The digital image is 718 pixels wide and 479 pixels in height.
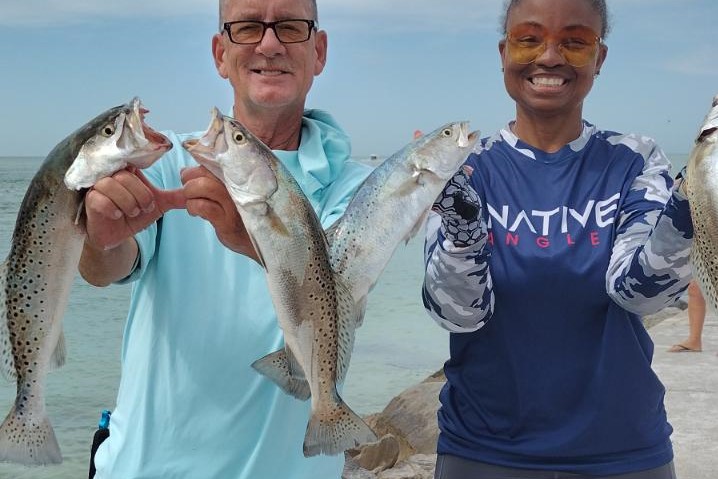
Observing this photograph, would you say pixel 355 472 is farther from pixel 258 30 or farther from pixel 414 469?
pixel 258 30

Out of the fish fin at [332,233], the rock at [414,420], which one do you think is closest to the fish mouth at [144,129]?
the fish fin at [332,233]

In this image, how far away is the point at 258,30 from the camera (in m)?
3.05

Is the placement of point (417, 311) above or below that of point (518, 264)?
below

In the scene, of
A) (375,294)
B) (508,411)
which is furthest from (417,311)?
(508,411)

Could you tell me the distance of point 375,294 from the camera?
25188 mm

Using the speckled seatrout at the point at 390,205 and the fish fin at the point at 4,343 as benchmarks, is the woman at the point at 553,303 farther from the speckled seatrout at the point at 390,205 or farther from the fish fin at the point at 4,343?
the fish fin at the point at 4,343

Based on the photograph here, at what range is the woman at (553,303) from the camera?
326 centimetres

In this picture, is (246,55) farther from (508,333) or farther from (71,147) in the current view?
(508,333)

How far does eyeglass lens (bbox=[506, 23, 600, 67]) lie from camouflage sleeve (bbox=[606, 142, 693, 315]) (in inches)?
19.9

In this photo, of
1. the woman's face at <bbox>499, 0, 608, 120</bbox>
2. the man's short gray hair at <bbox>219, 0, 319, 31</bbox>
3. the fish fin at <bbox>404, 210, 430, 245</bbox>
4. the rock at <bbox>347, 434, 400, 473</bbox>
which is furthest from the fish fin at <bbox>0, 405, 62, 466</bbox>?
the rock at <bbox>347, 434, 400, 473</bbox>

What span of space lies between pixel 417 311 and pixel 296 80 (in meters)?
19.3

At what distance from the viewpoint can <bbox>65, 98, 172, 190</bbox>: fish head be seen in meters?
2.40

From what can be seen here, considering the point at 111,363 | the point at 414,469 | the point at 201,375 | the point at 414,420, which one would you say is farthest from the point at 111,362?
the point at 201,375

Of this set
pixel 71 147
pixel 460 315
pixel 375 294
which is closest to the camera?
pixel 71 147
